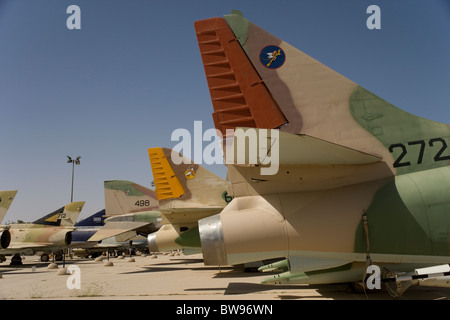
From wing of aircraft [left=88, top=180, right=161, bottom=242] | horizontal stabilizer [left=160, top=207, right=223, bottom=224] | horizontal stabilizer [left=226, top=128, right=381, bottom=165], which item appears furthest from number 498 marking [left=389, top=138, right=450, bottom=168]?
wing of aircraft [left=88, top=180, right=161, bottom=242]

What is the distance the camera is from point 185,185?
16.3m

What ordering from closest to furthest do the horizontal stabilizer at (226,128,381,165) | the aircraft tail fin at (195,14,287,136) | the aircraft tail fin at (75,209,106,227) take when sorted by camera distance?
the horizontal stabilizer at (226,128,381,165), the aircraft tail fin at (195,14,287,136), the aircraft tail fin at (75,209,106,227)

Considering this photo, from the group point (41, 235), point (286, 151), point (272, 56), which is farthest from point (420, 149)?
point (41, 235)

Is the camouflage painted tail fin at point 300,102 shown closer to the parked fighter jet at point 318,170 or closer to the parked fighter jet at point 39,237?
the parked fighter jet at point 318,170

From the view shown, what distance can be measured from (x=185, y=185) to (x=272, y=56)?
11244mm

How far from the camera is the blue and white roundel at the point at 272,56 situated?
588 centimetres

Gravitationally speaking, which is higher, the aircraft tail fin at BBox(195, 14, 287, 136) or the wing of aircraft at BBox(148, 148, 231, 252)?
the aircraft tail fin at BBox(195, 14, 287, 136)

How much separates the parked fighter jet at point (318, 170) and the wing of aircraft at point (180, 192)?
8.91 metres

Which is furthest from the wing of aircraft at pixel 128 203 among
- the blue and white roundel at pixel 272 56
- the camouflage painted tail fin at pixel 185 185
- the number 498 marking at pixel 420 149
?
the number 498 marking at pixel 420 149

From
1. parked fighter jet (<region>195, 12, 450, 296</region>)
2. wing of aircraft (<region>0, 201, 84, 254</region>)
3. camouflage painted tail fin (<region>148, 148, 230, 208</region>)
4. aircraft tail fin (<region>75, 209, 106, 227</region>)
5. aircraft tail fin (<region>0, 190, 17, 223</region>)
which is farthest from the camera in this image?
aircraft tail fin (<region>75, 209, 106, 227</region>)

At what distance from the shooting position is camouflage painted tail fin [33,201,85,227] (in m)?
23.5

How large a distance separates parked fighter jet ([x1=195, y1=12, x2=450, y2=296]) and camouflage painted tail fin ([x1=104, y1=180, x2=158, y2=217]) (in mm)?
20219

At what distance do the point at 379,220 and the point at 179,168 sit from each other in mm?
12441

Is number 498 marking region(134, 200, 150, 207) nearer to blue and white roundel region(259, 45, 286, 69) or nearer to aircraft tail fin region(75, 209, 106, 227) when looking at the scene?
aircraft tail fin region(75, 209, 106, 227)
